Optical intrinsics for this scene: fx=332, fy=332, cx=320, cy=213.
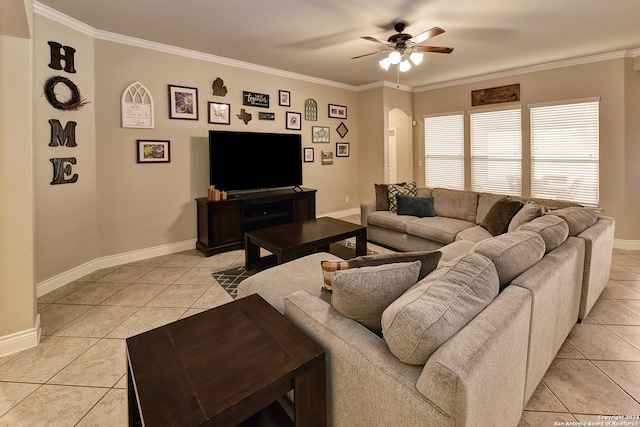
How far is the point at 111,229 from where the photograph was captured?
13.5 feet

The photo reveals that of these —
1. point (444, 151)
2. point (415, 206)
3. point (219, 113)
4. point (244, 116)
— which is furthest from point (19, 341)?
point (444, 151)

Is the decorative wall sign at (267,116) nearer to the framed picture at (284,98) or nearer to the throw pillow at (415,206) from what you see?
the framed picture at (284,98)

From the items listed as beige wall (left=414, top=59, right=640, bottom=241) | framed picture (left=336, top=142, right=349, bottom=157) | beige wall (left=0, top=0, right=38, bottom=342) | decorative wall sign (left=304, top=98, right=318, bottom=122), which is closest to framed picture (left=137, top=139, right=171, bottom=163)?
beige wall (left=0, top=0, right=38, bottom=342)

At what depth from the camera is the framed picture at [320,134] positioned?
6215 mm

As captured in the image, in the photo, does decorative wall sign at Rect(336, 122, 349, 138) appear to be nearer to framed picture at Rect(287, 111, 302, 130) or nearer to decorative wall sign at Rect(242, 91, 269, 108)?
framed picture at Rect(287, 111, 302, 130)

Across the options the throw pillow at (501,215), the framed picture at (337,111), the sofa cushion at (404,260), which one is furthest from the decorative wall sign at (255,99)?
the sofa cushion at (404,260)

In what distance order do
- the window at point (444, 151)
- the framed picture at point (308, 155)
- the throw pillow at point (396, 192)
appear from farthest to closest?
1. the window at point (444, 151)
2. the framed picture at point (308, 155)
3. the throw pillow at point (396, 192)

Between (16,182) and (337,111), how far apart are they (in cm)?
527

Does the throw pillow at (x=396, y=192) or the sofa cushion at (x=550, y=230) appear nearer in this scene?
the sofa cushion at (x=550, y=230)

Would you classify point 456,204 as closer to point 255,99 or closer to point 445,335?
point 255,99

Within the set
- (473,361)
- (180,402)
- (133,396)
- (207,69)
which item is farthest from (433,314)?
(207,69)

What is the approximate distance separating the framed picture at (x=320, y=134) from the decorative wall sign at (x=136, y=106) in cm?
283

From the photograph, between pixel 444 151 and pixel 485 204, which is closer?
pixel 485 204

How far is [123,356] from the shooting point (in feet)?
7.49
